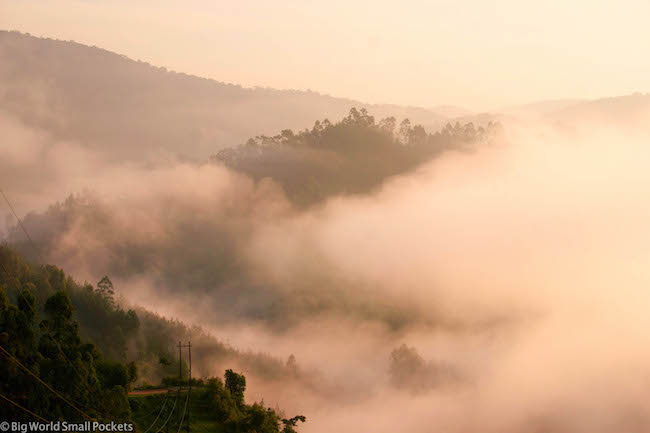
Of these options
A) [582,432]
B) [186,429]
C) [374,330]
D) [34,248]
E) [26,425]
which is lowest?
[26,425]

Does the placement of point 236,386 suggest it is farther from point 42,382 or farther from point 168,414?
point 42,382

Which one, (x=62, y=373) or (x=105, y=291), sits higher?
(x=105, y=291)

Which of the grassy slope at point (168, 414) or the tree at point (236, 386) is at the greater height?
the tree at point (236, 386)

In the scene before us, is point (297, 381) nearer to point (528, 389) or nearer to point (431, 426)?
point (431, 426)

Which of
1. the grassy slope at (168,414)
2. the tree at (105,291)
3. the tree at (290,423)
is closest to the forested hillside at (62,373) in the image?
the grassy slope at (168,414)

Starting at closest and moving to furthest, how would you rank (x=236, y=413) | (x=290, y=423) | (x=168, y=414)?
1. (x=168, y=414)
2. (x=236, y=413)
3. (x=290, y=423)

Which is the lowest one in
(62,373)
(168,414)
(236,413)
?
(62,373)

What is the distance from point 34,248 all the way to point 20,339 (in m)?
167

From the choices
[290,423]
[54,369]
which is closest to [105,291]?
[290,423]

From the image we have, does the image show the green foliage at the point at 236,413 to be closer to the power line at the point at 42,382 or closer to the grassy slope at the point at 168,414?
the grassy slope at the point at 168,414

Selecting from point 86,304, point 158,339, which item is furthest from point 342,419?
point 86,304

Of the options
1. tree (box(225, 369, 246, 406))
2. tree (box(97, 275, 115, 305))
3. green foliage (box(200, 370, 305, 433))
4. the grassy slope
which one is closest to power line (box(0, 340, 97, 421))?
the grassy slope

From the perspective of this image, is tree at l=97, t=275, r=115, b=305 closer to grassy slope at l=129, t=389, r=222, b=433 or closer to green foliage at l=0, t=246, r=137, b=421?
grassy slope at l=129, t=389, r=222, b=433

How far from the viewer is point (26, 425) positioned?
128 feet
